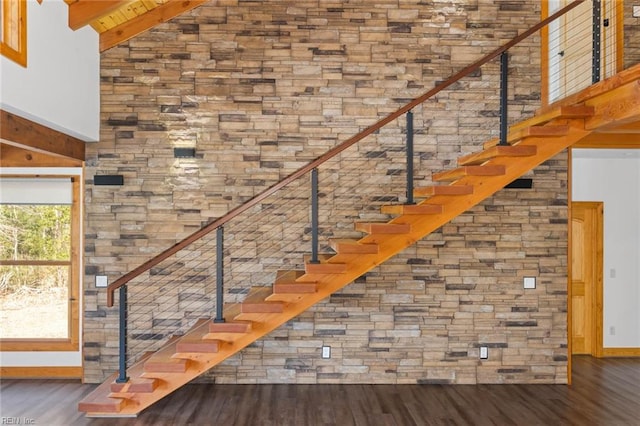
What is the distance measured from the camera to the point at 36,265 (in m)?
5.67

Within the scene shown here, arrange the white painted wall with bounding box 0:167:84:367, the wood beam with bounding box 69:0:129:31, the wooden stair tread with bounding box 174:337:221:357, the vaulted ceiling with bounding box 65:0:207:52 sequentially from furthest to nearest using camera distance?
the white painted wall with bounding box 0:167:84:367
the vaulted ceiling with bounding box 65:0:207:52
the wood beam with bounding box 69:0:129:31
the wooden stair tread with bounding box 174:337:221:357

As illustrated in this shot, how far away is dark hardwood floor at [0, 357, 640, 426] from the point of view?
4297mm

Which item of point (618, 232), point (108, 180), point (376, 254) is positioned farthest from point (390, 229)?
point (618, 232)

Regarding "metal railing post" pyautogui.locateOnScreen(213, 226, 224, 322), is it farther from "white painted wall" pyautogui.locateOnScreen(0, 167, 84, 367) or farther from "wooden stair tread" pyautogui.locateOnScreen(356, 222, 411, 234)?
"white painted wall" pyautogui.locateOnScreen(0, 167, 84, 367)

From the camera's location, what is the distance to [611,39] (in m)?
5.27

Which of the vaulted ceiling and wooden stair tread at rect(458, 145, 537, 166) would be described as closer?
wooden stair tread at rect(458, 145, 537, 166)

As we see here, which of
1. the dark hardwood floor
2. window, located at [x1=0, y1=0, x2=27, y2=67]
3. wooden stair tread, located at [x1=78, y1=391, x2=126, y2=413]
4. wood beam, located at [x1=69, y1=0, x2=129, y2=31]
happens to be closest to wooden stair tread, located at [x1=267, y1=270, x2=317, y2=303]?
the dark hardwood floor

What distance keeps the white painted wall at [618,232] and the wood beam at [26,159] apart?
6806 mm

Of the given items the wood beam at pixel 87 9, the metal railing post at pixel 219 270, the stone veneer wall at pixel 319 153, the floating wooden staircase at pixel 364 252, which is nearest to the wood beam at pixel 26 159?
the stone veneer wall at pixel 319 153

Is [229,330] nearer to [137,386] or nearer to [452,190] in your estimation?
[137,386]

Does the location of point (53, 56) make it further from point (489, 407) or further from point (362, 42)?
point (489, 407)

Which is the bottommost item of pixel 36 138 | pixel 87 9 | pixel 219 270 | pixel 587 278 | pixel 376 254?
pixel 587 278

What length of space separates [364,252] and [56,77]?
3.24m

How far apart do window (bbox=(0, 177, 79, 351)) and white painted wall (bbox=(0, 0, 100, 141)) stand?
1110mm
